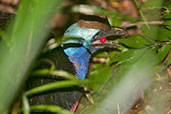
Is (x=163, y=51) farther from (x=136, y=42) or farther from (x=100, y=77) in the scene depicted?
(x=100, y=77)

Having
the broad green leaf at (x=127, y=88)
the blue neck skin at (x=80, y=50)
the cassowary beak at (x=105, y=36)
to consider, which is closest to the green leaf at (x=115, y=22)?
the cassowary beak at (x=105, y=36)

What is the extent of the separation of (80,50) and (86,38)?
0.19m

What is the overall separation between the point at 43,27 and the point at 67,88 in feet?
6.08

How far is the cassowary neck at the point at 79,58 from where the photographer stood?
12.1 ft

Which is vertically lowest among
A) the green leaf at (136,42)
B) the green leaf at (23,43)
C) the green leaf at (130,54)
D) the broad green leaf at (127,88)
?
the broad green leaf at (127,88)

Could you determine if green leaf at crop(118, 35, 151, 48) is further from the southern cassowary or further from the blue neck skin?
the blue neck skin

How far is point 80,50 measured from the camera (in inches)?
145

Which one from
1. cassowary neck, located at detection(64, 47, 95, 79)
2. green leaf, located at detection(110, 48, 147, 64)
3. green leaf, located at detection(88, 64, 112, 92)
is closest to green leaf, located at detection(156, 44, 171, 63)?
green leaf, located at detection(110, 48, 147, 64)

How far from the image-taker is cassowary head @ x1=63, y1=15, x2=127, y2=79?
3.53 meters

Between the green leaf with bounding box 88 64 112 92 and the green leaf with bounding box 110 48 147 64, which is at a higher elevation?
the green leaf with bounding box 110 48 147 64

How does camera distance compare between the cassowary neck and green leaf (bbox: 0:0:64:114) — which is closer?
green leaf (bbox: 0:0:64:114)

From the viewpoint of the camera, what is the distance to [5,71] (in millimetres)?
1717

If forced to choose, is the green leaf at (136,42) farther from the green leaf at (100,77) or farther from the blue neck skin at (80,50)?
the green leaf at (100,77)

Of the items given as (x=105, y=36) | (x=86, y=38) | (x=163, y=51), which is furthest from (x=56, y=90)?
(x=163, y=51)
